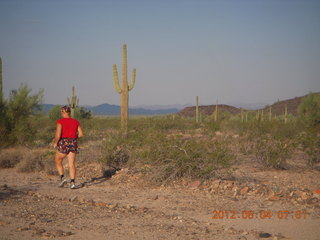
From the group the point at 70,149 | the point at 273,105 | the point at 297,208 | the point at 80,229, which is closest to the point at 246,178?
the point at 297,208

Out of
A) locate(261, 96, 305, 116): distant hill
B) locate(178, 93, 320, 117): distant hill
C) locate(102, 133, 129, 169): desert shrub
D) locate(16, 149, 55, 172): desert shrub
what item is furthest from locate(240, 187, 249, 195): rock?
locate(261, 96, 305, 116): distant hill

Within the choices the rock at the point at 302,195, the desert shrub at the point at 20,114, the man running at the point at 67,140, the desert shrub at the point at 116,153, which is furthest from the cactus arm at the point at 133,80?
the rock at the point at 302,195

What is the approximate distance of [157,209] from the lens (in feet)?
23.4

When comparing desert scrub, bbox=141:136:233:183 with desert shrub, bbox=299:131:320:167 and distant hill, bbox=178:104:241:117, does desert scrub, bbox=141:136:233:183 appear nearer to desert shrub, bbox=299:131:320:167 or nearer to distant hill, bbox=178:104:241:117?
desert shrub, bbox=299:131:320:167

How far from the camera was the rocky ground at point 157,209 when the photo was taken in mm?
5461

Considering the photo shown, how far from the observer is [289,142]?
12430mm

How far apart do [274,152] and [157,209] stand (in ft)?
19.0

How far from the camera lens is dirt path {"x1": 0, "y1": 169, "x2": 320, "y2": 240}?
543 cm

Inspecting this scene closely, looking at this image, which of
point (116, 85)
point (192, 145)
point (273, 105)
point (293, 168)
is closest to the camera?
point (192, 145)

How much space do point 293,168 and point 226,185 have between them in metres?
4.43

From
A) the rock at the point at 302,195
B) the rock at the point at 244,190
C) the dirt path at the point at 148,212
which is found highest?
the rock at the point at 302,195

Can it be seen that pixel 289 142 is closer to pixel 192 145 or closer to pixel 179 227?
pixel 192 145

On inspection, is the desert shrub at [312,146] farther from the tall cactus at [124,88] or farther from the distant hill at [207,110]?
the distant hill at [207,110]

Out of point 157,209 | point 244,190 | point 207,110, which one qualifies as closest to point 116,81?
point 244,190
